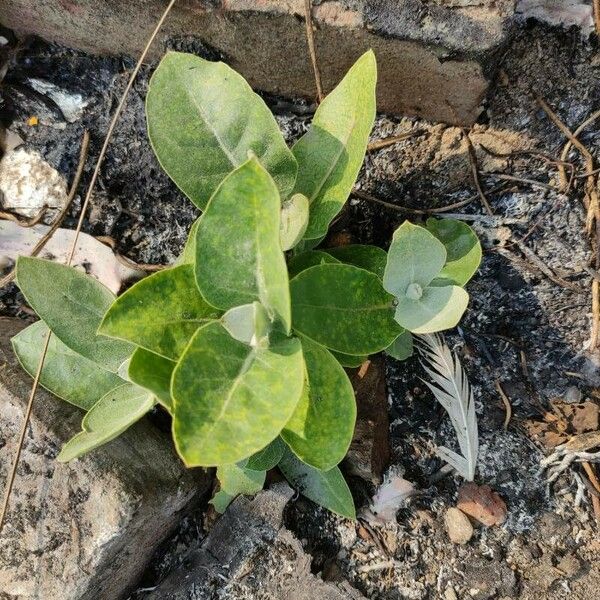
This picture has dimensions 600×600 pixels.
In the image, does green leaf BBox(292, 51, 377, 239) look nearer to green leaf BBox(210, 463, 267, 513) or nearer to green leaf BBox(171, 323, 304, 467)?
green leaf BBox(171, 323, 304, 467)

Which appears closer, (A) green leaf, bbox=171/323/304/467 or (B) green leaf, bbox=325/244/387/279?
(A) green leaf, bbox=171/323/304/467

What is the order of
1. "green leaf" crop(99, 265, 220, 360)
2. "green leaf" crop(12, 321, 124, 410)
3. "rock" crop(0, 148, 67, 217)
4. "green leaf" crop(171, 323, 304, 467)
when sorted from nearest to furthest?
"green leaf" crop(171, 323, 304, 467) < "green leaf" crop(99, 265, 220, 360) < "green leaf" crop(12, 321, 124, 410) < "rock" crop(0, 148, 67, 217)

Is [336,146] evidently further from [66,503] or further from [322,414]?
[66,503]

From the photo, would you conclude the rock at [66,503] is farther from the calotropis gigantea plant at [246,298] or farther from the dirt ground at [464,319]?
the dirt ground at [464,319]

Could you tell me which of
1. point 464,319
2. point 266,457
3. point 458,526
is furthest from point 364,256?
point 458,526

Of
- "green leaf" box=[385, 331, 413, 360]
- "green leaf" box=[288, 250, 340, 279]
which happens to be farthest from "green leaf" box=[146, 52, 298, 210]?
"green leaf" box=[385, 331, 413, 360]

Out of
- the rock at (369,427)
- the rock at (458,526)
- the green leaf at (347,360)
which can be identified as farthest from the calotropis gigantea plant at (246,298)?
the rock at (458,526)
